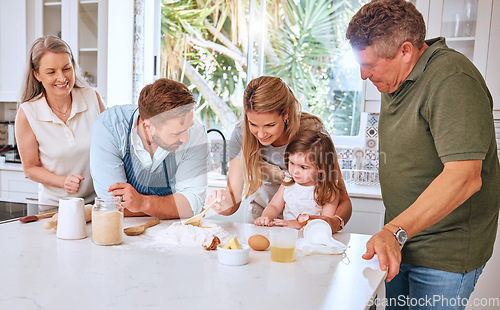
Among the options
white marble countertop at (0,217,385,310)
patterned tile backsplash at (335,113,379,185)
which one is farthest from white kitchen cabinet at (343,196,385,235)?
white marble countertop at (0,217,385,310)

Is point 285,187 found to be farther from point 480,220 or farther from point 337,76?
point 337,76

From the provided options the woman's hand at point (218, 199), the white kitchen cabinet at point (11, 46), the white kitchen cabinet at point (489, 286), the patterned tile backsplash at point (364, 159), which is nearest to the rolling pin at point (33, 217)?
the woman's hand at point (218, 199)

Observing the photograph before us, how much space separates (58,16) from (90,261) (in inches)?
119

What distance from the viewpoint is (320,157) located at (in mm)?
1832

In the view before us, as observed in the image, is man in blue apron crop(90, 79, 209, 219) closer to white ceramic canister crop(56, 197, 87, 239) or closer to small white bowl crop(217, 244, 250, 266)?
white ceramic canister crop(56, 197, 87, 239)

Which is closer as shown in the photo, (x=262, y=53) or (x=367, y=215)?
(x=367, y=215)

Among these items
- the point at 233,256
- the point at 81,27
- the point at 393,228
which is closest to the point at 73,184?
the point at 233,256

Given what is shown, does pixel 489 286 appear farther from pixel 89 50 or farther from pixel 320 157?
pixel 89 50

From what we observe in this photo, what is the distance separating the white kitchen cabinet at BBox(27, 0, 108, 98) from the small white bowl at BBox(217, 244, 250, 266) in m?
2.65

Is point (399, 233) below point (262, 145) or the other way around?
below

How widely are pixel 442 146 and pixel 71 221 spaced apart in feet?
3.48

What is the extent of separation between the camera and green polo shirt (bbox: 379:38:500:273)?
1.06 m

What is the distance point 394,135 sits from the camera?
130cm

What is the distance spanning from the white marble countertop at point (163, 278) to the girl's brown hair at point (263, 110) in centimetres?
62
